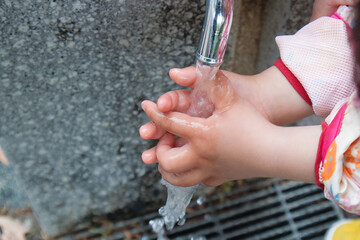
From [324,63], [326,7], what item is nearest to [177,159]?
[324,63]

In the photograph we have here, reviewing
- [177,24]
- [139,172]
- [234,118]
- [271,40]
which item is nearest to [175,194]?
[139,172]

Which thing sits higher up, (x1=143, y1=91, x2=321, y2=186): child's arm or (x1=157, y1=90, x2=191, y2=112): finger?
(x1=157, y1=90, x2=191, y2=112): finger

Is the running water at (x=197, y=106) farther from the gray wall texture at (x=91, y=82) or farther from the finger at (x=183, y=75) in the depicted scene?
the gray wall texture at (x=91, y=82)

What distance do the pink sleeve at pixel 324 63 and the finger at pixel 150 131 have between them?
367mm

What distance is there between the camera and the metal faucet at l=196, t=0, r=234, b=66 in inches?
28.6

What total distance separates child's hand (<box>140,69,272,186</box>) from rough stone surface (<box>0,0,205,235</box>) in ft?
0.76

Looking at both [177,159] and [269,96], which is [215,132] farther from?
[269,96]

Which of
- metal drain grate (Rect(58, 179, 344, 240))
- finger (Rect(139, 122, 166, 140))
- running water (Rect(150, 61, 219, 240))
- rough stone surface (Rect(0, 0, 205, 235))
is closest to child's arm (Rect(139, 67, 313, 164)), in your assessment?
finger (Rect(139, 122, 166, 140))

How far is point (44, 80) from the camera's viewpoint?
1072 millimetres

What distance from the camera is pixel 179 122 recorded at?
866 mm

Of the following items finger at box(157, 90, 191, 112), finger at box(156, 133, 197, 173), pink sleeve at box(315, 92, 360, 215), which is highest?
finger at box(157, 90, 191, 112)

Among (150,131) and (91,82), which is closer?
(150,131)

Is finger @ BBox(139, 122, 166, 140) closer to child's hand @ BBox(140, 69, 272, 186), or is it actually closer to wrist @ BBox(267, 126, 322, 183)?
child's hand @ BBox(140, 69, 272, 186)

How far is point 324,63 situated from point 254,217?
0.73 meters
